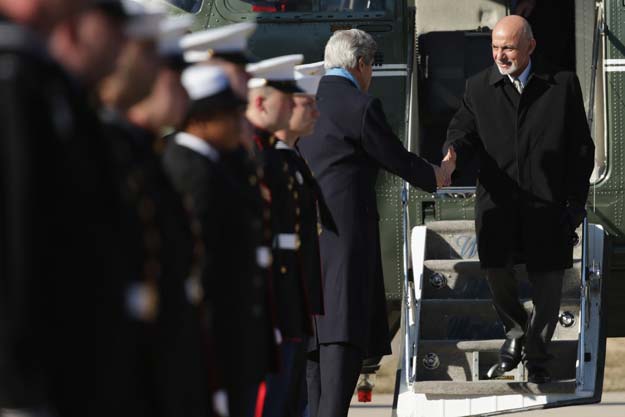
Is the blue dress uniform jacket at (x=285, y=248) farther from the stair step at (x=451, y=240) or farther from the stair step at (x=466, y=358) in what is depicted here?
the stair step at (x=451, y=240)

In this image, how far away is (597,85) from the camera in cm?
885

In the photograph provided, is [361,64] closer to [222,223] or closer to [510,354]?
[510,354]

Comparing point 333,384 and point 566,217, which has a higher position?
point 566,217

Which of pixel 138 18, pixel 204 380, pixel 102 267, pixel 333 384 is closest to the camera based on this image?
pixel 102 267

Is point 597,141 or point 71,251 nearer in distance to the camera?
point 71,251

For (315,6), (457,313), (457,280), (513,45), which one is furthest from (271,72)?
(315,6)

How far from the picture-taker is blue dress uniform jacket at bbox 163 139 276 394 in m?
3.69

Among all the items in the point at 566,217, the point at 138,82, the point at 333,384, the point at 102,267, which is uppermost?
the point at 138,82

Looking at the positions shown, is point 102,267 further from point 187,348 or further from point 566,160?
point 566,160

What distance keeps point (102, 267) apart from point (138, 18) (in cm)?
53

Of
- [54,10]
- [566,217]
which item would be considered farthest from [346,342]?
[54,10]

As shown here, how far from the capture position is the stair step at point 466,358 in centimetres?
752

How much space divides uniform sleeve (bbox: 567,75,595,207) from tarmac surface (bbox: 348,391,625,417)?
130 inches

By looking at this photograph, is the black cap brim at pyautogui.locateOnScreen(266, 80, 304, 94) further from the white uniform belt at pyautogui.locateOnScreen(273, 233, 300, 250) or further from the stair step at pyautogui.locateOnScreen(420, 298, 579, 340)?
the stair step at pyautogui.locateOnScreen(420, 298, 579, 340)
